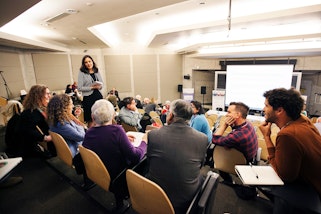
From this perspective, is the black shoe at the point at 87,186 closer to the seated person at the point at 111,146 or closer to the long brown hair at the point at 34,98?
the seated person at the point at 111,146

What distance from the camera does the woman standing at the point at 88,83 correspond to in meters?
3.02

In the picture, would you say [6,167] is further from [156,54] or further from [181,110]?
[156,54]

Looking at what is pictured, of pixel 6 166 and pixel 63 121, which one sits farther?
pixel 63 121

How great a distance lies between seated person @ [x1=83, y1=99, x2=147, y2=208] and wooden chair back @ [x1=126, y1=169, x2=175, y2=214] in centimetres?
36

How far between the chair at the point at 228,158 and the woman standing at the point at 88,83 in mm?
2213

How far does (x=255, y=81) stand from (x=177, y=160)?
19.9 feet

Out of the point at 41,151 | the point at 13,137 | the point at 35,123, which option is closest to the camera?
the point at 35,123

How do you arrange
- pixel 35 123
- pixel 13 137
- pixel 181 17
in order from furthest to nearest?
pixel 181 17 → pixel 13 137 → pixel 35 123

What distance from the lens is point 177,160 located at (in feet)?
4.30

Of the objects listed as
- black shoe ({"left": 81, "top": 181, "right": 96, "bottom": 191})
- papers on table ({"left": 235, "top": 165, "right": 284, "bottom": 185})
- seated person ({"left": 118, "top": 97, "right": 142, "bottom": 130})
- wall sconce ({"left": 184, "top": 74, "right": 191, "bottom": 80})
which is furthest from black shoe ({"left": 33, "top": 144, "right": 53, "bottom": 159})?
wall sconce ({"left": 184, "top": 74, "right": 191, "bottom": 80})

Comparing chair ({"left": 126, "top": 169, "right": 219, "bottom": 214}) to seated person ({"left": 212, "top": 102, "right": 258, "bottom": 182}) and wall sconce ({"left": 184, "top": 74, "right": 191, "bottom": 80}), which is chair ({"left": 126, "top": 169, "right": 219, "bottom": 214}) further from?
wall sconce ({"left": 184, "top": 74, "right": 191, "bottom": 80})

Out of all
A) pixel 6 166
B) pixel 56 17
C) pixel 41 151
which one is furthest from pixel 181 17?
pixel 6 166

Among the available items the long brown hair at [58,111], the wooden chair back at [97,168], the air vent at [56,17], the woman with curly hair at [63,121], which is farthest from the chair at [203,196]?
the air vent at [56,17]

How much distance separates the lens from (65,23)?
14.6 feet
